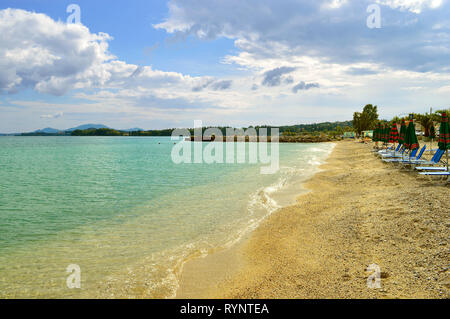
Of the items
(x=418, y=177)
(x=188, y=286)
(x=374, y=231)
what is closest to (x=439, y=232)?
(x=374, y=231)

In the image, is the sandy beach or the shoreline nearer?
the sandy beach

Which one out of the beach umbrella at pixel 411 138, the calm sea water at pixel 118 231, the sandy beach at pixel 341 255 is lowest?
the calm sea water at pixel 118 231

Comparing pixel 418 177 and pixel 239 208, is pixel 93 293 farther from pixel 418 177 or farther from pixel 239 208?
pixel 418 177

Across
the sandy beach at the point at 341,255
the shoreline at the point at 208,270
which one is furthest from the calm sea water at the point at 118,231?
the sandy beach at the point at 341,255

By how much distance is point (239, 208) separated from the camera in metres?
13.0

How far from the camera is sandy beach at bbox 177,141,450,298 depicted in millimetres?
5129

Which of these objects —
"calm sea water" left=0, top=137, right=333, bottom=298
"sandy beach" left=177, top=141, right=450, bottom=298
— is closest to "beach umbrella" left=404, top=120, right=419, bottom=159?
"sandy beach" left=177, top=141, right=450, bottom=298

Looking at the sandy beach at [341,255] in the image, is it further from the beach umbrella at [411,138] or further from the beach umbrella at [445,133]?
the beach umbrella at [411,138]

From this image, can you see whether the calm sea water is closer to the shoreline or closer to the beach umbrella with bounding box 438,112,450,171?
the shoreline

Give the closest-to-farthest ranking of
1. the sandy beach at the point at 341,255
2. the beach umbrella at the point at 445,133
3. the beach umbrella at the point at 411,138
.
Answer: the sandy beach at the point at 341,255
the beach umbrella at the point at 445,133
the beach umbrella at the point at 411,138

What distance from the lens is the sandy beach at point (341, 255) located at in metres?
5.13

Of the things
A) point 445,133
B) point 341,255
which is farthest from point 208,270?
point 445,133

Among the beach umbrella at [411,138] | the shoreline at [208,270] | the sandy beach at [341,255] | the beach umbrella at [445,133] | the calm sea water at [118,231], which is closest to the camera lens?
the sandy beach at [341,255]
